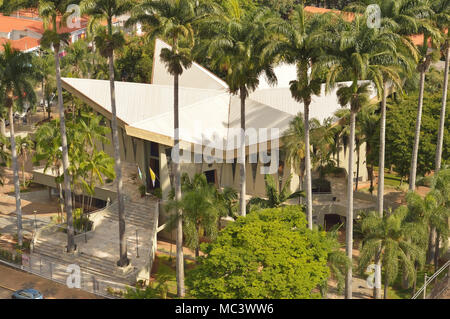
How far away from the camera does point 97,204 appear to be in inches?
2208

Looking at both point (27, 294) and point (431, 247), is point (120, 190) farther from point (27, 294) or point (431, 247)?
point (431, 247)

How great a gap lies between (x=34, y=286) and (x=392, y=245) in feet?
85.2

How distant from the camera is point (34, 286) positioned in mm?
39375

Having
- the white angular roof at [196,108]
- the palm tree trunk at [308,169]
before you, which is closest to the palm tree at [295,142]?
the white angular roof at [196,108]

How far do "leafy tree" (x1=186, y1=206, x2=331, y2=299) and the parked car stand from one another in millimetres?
11818

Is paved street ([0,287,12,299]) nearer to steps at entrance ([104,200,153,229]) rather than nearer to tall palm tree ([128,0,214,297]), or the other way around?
steps at entrance ([104,200,153,229])

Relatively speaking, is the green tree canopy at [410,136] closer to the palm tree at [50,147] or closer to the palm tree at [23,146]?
the palm tree at [50,147]

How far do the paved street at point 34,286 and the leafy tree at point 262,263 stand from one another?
1114 centimetres

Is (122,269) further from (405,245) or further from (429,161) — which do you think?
(429,161)

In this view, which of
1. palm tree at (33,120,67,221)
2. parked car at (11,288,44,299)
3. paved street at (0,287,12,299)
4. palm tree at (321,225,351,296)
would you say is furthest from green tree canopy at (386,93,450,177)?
paved street at (0,287,12,299)

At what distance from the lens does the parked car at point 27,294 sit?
36.2 metres

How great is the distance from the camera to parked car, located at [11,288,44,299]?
A: 119ft

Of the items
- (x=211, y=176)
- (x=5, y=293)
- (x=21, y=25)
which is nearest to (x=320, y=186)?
(x=211, y=176)

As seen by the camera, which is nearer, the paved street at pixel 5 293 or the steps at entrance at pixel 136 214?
the paved street at pixel 5 293
